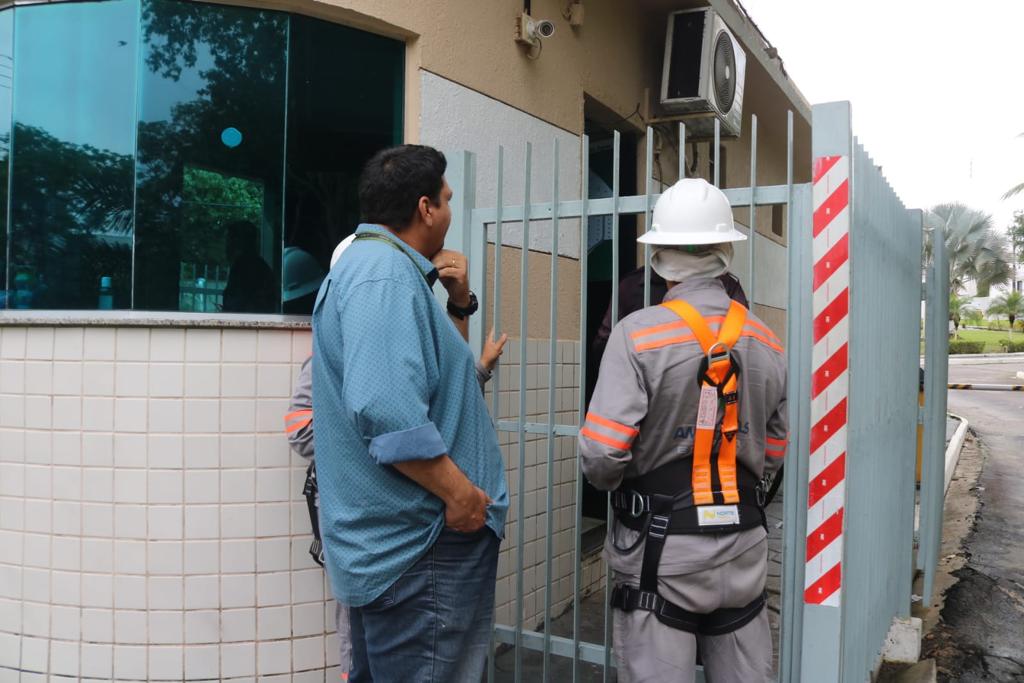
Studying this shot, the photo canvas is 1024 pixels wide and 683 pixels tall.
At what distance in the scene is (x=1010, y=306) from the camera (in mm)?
60031

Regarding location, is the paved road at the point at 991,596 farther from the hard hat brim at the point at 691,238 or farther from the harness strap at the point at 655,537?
the hard hat brim at the point at 691,238

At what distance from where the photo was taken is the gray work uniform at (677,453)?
2.28m

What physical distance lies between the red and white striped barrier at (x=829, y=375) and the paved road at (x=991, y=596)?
235 centimetres

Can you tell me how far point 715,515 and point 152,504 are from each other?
8.07 ft

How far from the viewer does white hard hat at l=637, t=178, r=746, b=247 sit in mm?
2387

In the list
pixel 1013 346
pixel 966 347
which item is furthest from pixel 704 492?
pixel 1013 346

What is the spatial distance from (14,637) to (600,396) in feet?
10.0

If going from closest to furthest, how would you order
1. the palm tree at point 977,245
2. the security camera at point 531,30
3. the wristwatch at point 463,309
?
1. the wristwatch at point 463,309
2. the security camera at point 531,30
3. the palm tree at point 977,245

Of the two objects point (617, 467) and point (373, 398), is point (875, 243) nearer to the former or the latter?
point (617, 467)

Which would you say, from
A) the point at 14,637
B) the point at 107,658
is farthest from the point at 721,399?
the point at 14,637

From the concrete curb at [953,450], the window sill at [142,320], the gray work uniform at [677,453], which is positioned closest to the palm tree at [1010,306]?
the concrete curb at [953,450]

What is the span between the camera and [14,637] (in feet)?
12.3

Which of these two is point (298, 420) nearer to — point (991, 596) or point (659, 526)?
point (659, 526)

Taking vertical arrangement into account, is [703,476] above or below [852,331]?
below
